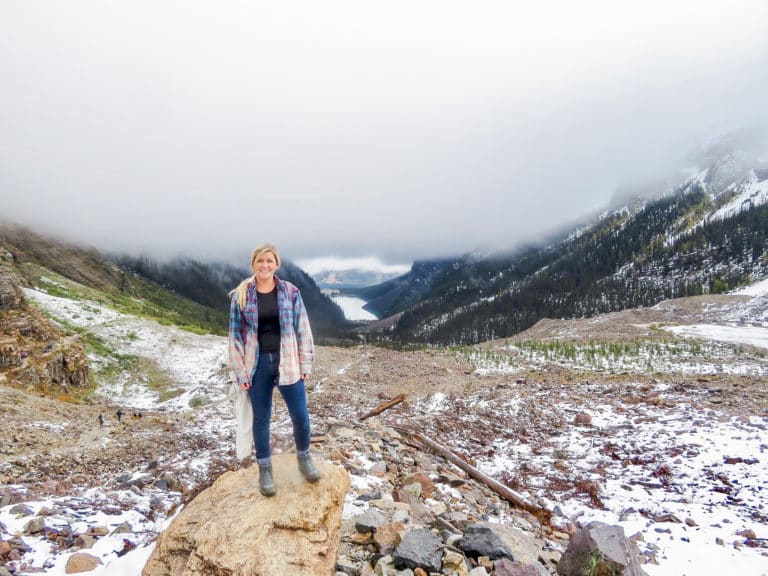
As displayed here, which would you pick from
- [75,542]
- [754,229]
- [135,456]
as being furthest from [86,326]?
[754,229]

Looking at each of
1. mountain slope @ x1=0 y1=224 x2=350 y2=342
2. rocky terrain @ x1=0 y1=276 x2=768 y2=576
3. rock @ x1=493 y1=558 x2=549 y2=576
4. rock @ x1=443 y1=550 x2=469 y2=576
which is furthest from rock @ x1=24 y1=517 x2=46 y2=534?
mountain slope @ x1=0 y1=224 x2=350 y2=342

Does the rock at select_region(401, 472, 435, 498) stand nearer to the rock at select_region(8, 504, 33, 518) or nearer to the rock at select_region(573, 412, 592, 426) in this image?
the rock at select_region(8, 504, 33, 518)

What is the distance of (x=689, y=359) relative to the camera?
2577 cm

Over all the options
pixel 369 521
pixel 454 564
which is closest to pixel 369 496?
pixel 369 521

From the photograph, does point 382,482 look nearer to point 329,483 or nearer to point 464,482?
point 464,482

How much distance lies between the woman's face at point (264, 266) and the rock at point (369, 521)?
3.62m

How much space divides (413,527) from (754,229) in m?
182

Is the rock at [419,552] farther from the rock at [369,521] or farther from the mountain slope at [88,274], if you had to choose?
the mountain slope at [88,274]

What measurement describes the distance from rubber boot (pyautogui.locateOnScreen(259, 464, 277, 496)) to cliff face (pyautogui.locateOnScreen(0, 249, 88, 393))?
20.2 meters

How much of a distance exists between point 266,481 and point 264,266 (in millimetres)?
2742

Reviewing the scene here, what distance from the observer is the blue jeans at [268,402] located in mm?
4484

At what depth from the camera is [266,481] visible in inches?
183

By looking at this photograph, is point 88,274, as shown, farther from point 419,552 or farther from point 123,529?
point 419,552

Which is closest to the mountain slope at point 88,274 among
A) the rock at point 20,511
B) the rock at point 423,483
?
the rock at point 20,511
